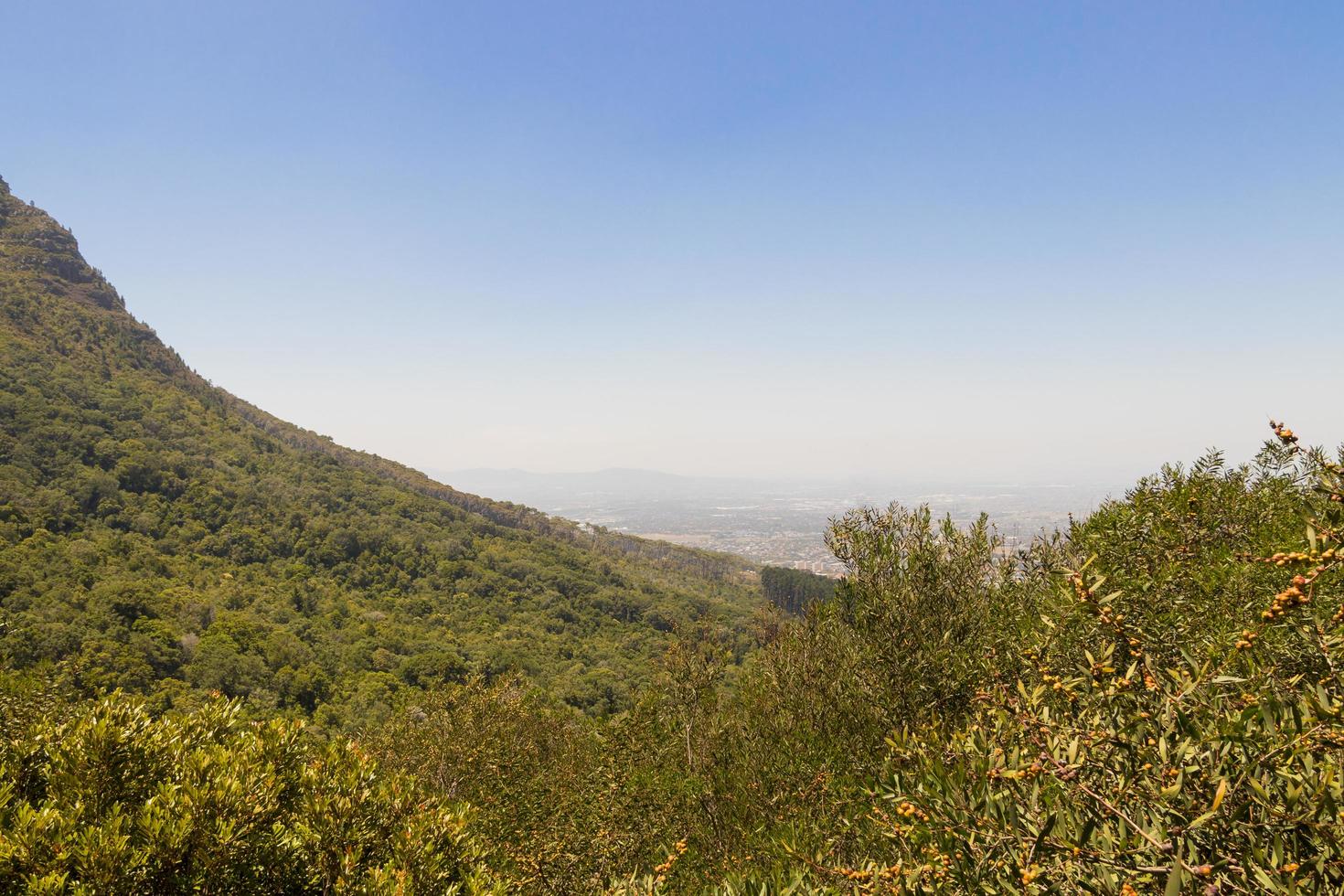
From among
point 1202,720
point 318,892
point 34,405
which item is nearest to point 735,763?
point 318,892

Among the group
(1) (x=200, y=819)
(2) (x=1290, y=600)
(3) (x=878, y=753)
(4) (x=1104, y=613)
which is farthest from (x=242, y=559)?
(2) (x=1290, y=600)

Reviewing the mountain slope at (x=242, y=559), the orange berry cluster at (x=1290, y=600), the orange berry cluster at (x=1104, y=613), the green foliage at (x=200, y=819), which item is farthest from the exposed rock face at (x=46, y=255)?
the orange berry cluster at (x=1290, y=600)

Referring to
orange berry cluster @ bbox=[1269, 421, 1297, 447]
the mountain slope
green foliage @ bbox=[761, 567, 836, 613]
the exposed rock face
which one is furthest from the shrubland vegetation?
the exposed rock face

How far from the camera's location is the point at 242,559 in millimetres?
85188

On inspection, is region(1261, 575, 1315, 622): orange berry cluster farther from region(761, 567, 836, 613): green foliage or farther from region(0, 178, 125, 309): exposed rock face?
region(0, 178, 125, 309): exposed rock face

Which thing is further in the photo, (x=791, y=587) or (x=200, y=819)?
(x=791, y=587)

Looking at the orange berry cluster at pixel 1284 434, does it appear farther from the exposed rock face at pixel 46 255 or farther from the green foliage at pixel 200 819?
the exposed rock face at pixel 46 255

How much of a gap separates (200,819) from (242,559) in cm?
10147

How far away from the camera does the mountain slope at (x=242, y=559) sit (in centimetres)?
5366

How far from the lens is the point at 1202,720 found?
4250 mm

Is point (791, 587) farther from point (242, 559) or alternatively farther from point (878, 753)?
point (878, 753)

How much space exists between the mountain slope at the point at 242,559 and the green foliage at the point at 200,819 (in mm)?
13471

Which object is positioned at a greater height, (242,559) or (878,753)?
(878,753)

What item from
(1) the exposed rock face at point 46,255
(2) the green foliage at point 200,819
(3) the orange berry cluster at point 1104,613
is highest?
(1) the exposed rock face at point 46,255
